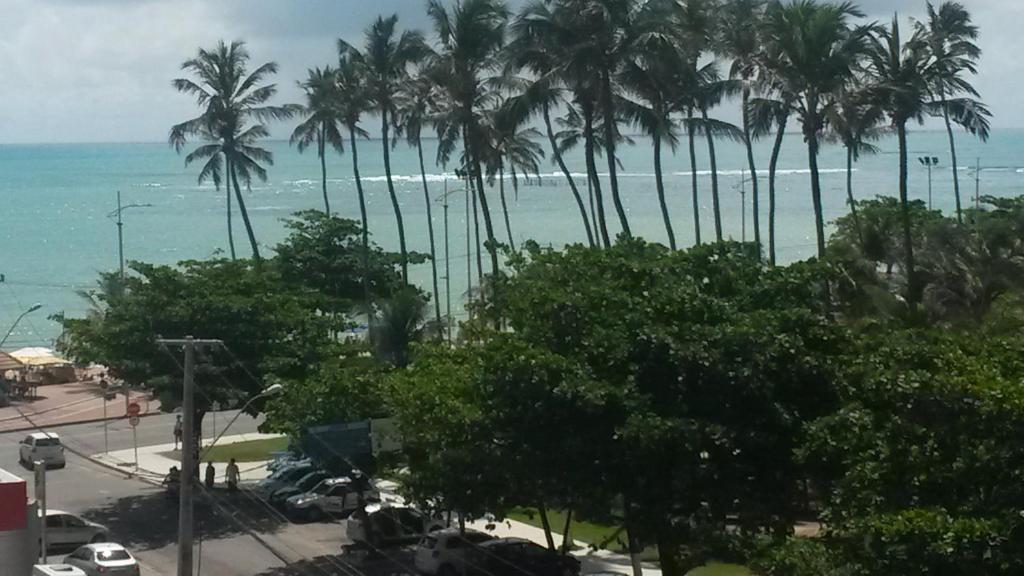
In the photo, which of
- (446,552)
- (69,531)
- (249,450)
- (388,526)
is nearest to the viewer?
(446,552)

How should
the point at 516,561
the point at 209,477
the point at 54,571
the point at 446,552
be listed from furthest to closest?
the point at 209,477, the point at 446,552, the point at 516,561, the point at 54,571

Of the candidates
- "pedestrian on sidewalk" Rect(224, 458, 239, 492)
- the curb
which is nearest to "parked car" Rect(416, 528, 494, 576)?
"pedestrian on sidewalk" Rect(224, 458, 239, 492)

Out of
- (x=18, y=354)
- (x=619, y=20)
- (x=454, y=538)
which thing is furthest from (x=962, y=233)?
(x=18, y=354)

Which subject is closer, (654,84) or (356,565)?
(356,565)

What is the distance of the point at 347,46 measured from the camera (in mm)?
62594

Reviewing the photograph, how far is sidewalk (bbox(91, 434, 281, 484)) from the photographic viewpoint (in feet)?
152

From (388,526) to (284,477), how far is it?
6871 millimetres

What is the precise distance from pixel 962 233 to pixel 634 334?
63.0 feet

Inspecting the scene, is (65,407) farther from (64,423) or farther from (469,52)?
(469,52)

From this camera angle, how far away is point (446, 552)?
32125 millimetres

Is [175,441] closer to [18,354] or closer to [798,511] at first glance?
[18,354]

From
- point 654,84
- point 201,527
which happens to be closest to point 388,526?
point 201,527

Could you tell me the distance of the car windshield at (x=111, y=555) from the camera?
102ft

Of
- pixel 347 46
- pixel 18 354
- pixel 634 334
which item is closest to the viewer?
pixel 634 334
